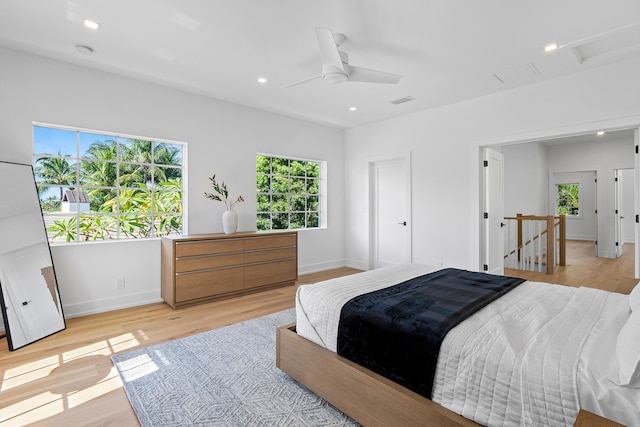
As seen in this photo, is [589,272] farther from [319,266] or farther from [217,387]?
[217,387]

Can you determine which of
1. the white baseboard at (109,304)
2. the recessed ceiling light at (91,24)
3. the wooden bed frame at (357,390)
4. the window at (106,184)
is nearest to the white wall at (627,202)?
the wooden bed frame at (357,390)

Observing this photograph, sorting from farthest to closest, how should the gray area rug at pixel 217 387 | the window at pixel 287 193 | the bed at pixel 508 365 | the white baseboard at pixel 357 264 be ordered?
1. the white baseboard at pixel 357 264
2. the window at pixel 287 193
3. the gray area rug at pixel 217 387
4. the bed at pixel 508 365

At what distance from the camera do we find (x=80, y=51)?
9.97 feet

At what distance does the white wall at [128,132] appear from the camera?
10.2 ft

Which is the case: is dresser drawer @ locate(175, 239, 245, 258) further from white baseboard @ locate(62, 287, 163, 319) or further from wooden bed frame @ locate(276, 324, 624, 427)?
wooden bed frame @ locate(276, 324, 624, 427)

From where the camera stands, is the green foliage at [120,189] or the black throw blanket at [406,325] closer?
the black throw blanket at [406,325]

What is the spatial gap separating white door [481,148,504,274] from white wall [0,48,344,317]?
3.04 m

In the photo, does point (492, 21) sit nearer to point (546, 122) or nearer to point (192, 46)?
point (546, 122)

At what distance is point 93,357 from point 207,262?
4.90 ft

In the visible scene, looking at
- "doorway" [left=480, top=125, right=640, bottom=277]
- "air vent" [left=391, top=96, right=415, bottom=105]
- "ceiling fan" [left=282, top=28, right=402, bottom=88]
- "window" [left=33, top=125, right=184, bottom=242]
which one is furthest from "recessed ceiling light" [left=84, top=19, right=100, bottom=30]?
"doorway" [left=480, top=125, right=640, bottom=277]

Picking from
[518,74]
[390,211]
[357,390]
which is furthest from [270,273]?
[518,74]

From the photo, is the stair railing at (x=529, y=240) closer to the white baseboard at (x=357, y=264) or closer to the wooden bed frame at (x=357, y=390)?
the white baseboard at (x=357, y=264)

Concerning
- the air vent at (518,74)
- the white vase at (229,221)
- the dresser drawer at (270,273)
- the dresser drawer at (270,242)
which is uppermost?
the air vent at (518,74)

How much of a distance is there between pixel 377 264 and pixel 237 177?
3.00 m
